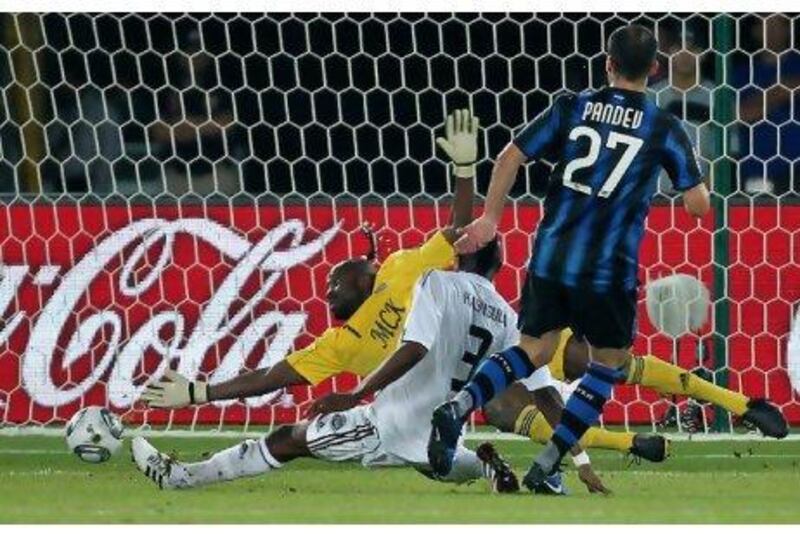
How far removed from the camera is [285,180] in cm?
1108

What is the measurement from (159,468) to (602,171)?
1.75m

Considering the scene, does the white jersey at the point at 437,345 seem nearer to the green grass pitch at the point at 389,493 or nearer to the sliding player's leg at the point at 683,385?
the green grass pitch at the point at 389,493

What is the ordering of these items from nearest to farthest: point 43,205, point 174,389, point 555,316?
point 555,316 → point 174,389 → point 43,205

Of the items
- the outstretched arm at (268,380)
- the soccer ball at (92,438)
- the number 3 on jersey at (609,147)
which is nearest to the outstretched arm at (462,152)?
the number 3 on jersey at (609,147)

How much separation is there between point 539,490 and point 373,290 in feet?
3.42

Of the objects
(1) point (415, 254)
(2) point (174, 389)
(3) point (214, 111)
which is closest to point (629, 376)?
(1) point (415, 254)

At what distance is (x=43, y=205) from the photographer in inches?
425

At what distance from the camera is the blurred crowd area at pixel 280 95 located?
1095 centimetres

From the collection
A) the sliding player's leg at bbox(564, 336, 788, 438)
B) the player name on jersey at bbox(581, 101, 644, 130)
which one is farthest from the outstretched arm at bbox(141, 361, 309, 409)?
the player name on jersey at bbox(581, 101, 644, 130)

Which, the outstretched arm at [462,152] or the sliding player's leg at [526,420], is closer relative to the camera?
the outstretched arm at [462,152]

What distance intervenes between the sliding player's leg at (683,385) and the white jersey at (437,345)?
1.95 ft

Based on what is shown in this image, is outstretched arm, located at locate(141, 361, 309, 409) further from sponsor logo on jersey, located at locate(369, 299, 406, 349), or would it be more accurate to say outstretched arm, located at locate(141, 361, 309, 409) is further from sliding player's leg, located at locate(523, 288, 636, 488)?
sliding player's leg, located at locate(523, 288, 636, 488)

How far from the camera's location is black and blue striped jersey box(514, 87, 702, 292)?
27.0ft

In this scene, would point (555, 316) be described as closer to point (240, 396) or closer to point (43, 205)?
point (240, 396)
